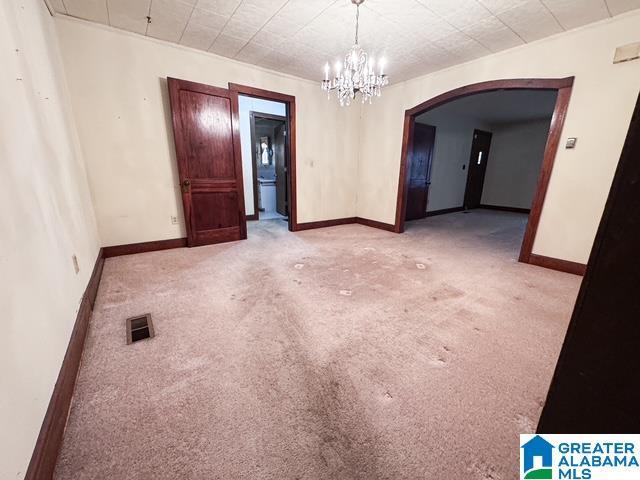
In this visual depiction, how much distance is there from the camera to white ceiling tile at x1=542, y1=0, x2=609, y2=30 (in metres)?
2.25

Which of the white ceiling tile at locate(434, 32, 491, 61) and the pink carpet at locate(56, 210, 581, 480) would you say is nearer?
the pink carpet at locate(56, 210, 581, 480)

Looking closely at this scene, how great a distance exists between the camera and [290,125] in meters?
4.33

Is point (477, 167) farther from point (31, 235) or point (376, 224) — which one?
point (31, 235)

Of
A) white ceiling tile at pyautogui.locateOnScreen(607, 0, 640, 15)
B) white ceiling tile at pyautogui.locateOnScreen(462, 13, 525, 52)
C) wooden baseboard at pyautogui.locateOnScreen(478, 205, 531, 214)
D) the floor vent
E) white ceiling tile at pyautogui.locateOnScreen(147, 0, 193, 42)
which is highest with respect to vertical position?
white ceiling tile at pyautogui.locateOnScreen(147, 0, 193, 42)

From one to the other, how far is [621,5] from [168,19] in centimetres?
437

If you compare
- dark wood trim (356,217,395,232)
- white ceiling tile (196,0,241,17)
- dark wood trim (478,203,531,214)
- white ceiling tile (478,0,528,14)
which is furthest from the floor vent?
dark wood trim (478,203,531,214)

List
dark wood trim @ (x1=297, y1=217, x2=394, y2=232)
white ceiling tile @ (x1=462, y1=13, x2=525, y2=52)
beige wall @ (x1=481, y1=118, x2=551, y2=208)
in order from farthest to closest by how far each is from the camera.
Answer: beige wall @ (x1=481, y1=118, x2=551, y2=208), dark wood trim @ (x1=297, y1=217, x2=394, y2=232), white ceiling tile @ (x1=462, y1=13, x2=525, y2=52)

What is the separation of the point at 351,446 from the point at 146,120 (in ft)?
13.1

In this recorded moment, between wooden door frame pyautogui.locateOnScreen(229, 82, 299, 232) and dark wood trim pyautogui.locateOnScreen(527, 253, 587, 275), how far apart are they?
3629mm

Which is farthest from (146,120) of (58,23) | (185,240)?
(185,240)

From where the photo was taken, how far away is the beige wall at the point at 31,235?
33.8 inches

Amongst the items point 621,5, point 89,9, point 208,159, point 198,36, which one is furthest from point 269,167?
point 621,5

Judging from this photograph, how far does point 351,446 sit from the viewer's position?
1.05 m

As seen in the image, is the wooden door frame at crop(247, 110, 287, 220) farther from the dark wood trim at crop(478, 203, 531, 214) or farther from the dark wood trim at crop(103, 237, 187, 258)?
the dark wood trim at crop(478, 203, 531, 214)
